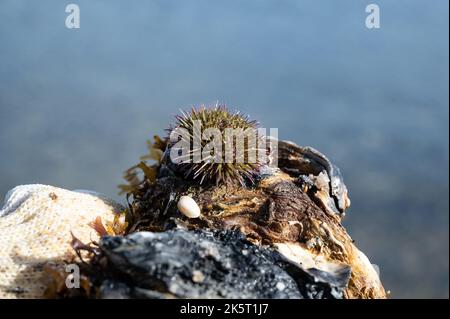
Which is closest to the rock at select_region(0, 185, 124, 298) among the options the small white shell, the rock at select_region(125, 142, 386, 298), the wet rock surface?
the rock at select_region(125, 142, 386, 298)

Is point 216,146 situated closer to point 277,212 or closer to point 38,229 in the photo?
point 277,212

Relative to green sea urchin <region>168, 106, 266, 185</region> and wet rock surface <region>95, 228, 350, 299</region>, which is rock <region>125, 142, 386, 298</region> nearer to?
green sea urchin <region>168, 106, 266, 185</region>

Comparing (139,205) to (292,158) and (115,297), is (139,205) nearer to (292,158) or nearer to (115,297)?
(292,158)

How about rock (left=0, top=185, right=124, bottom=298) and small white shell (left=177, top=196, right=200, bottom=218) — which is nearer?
rock (left=0, top=185, right=124, bottom=298)

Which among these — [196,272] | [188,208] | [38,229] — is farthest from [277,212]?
[38,229]

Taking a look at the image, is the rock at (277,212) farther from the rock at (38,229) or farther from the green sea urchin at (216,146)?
the rock at (38,229)

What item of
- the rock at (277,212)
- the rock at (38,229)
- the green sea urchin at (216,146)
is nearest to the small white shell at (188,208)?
the rock at (277,212)

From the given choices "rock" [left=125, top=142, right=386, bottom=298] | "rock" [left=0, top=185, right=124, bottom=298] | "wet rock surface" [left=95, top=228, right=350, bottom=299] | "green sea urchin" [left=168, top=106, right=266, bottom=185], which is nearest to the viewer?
"wet rock surface" [left=95, top=228, right=350, bottom=299]
